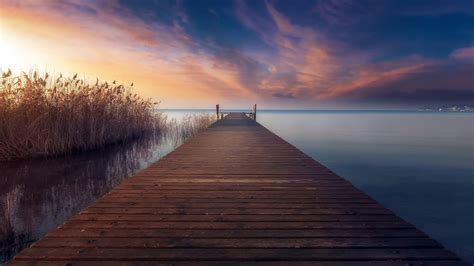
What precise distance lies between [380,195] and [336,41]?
14.9 metres

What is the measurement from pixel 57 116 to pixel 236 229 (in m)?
9.21

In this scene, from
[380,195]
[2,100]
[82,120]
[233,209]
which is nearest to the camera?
[233,209]

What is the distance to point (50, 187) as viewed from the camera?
6.33 metres

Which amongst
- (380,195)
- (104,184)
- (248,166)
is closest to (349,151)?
(380,195)

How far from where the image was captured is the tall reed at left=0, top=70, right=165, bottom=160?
8.54m

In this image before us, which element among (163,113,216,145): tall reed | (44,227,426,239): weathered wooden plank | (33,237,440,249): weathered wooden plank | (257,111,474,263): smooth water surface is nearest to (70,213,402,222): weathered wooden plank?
(44,227,426,239): weathered wooden plank

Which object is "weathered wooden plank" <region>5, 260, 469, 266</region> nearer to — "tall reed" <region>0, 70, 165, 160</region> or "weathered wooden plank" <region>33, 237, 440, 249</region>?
"weathered wooden plank" <region>33, 237, 440, 249</region>

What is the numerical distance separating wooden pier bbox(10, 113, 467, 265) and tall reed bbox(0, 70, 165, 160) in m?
6.46

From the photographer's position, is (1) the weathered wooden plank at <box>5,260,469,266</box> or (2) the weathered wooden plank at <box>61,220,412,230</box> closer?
(1) the weathered wooden plank at <box>5,260,469,266</box>

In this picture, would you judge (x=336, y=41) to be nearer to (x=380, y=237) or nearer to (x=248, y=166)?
(x=248, y=166)

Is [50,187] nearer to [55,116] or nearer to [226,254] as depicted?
[55,116]

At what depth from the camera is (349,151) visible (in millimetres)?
15055

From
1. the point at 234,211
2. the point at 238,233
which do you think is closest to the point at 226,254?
the point at 238,233

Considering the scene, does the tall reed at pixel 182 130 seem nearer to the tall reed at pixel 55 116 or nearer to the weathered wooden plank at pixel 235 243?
the tall reed at pixel 55 116
